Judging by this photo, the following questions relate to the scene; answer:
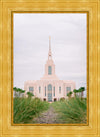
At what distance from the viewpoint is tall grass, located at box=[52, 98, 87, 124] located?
8.32 feet

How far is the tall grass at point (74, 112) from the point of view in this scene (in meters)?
2.54

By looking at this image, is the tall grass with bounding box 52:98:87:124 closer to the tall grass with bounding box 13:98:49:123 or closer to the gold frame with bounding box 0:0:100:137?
the gold frame with bounding box 0:0:100:137

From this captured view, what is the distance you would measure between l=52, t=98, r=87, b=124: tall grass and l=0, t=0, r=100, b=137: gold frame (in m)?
0.20

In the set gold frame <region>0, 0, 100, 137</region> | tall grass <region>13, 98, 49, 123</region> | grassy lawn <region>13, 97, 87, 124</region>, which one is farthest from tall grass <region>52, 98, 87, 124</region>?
tall grass <region>13, 98, 49, 123</region>

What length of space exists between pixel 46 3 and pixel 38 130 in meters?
1.71

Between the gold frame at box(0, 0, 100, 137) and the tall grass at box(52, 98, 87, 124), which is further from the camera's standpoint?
the tall grass at box(52, 98, 87, 124)

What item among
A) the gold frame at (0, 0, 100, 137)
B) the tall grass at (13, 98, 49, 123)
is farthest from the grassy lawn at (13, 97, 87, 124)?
the gold frame at (0, 0, 100, 137)
